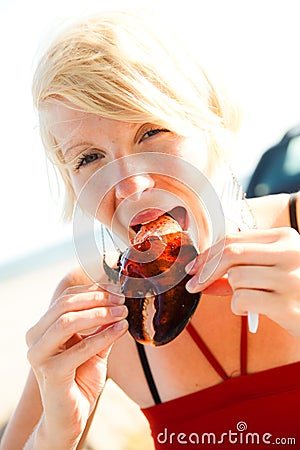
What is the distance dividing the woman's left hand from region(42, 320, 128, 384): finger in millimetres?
421

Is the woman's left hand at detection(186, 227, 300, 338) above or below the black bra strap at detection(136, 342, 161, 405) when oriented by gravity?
above

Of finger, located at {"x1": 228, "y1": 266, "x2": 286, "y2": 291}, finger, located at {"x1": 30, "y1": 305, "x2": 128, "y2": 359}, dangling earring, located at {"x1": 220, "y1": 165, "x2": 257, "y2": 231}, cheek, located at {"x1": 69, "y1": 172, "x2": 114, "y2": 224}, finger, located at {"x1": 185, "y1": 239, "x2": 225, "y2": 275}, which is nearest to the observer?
finger, located at {"x1": 228, "y1": 266, "x2": 286, "y2": 291}

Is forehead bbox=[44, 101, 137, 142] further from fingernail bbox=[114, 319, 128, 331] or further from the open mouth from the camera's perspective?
fingernail bbox=[114, 319, 128, 331]

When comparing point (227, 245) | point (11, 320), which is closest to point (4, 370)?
point (11, 320)

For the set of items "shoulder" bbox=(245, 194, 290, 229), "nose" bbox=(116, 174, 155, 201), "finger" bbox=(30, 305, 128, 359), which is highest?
"nose" bbox=(116, 174, 155, 201)

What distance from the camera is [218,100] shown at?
9.39 feet

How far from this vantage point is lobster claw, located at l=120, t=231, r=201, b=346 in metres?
2.30

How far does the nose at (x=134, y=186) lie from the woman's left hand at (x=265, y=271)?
49 centimetres

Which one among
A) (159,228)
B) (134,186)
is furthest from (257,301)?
(134,186)

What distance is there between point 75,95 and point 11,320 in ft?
43.7

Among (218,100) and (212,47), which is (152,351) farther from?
(212,47)

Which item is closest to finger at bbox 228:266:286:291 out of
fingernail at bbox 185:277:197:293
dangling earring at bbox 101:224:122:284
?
fingernail at bbox 185:277:197:293

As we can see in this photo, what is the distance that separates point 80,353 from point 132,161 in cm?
75

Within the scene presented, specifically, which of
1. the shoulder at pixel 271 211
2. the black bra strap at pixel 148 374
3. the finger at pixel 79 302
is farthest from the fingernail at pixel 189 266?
the black bra strap at pixel 148 374
